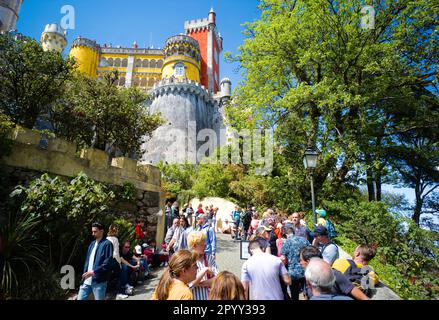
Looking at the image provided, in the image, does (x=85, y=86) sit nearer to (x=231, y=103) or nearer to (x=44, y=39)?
(x=231, y=103)

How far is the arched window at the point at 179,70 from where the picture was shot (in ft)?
136

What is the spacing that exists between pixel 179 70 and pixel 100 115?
30.7m

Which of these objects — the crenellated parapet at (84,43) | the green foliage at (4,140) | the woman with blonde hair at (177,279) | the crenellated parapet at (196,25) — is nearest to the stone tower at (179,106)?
the crenellated parapet at (196,25)

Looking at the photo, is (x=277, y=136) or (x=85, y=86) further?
(x=85, y=86)

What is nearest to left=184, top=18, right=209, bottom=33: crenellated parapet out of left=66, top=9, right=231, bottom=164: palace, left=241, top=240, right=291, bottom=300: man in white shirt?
left=66, top=9, right=231, bottom=164: palace

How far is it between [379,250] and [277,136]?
7.70 m

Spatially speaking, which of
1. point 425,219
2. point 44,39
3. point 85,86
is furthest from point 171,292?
point 44,39

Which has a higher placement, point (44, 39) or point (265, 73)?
point (44, 39)

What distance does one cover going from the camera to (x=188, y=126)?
3772 centimetres

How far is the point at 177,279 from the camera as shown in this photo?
2473 millimetres

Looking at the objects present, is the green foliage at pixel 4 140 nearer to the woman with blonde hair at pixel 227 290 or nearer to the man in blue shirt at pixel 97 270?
the man in blue shirt at pixel 97 270

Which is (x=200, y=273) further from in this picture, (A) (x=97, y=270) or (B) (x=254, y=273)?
(A) (x=97, y=270)

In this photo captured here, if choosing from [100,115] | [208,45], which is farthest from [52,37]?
[100,115]

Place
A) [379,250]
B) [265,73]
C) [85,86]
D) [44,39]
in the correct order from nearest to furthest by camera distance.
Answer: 1. [379,250]
2. [265,73]
3. [85,86]
4. [44,39]
